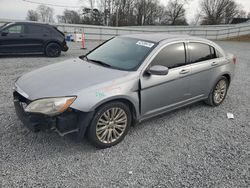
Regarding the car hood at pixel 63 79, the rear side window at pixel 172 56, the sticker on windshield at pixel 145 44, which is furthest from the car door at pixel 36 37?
the rear side window at pixel 172 56

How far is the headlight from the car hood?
0.22 feet

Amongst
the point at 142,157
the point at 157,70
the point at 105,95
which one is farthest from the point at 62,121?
the point at 157,70

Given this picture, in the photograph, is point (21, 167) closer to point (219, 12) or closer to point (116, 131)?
point (116, 131)

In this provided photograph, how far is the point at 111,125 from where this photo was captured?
2604 mm

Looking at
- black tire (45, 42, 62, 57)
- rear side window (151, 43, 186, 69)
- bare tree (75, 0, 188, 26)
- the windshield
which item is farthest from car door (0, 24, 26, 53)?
bare tree (75, 0, 188, 26)

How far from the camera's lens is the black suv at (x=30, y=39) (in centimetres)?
767

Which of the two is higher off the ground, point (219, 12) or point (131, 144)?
point (219, 12)

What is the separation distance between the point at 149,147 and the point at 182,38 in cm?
197

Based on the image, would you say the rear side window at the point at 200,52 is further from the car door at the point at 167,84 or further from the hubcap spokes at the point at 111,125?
the hubcap spokes at the point at 111,125

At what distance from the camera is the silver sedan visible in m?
2.24

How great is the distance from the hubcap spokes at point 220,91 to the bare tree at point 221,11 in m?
50.7

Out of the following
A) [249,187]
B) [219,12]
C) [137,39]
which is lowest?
[249,187]

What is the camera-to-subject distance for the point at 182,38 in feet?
10.9

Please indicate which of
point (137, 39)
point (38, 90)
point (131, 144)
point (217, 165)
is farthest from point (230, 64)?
point (38, 90)
